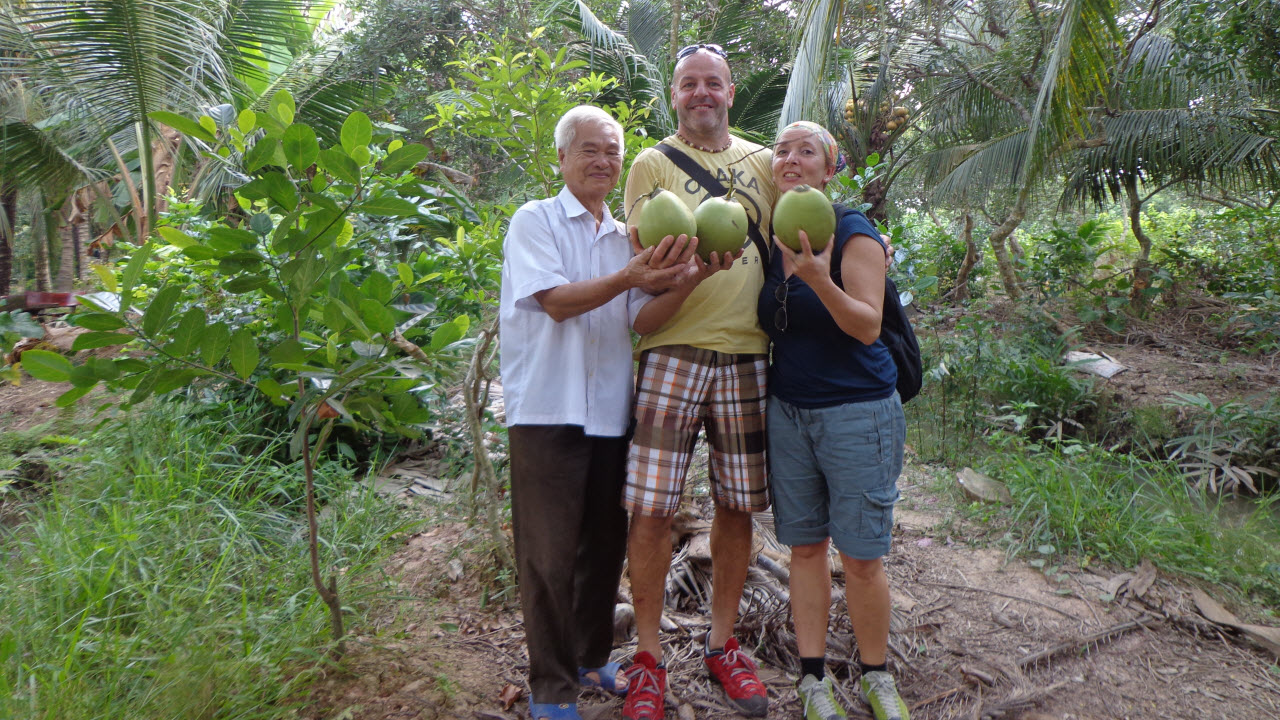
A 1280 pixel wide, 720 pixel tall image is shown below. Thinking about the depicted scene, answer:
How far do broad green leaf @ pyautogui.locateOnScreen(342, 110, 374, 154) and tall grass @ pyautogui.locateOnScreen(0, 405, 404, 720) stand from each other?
1.21 meters

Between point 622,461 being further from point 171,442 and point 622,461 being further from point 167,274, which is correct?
point 167,274

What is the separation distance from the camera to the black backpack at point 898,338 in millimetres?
2036

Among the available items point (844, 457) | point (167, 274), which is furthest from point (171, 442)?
point (844, 457)

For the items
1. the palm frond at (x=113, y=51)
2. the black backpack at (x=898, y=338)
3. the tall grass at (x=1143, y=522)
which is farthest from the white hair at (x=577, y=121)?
the palm frond at (x=113, y=51)

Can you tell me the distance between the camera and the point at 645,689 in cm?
202

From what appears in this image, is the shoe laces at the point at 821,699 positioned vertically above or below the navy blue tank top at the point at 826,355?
below

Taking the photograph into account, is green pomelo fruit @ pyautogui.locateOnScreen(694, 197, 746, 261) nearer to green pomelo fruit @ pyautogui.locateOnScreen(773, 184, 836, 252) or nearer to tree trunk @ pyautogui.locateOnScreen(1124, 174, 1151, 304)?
green pomelo fruit @ pyautogui.locateOnScreen(773, 184, 836, 252)

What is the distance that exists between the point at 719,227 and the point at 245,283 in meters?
1.05

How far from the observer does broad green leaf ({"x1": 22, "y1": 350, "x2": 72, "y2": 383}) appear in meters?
1.39

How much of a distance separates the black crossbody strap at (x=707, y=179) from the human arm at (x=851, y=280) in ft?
0.52

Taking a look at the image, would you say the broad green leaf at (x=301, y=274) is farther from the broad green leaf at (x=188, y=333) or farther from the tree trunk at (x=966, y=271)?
the tree trunk at (x=966, y=271)

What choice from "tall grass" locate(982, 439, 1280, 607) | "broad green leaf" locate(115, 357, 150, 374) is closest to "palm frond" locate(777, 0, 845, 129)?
"tall grass" locate(982, 439, 1280, 607)

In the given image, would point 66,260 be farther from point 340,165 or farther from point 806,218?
point 806,218

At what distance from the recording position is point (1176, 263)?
709 cm
